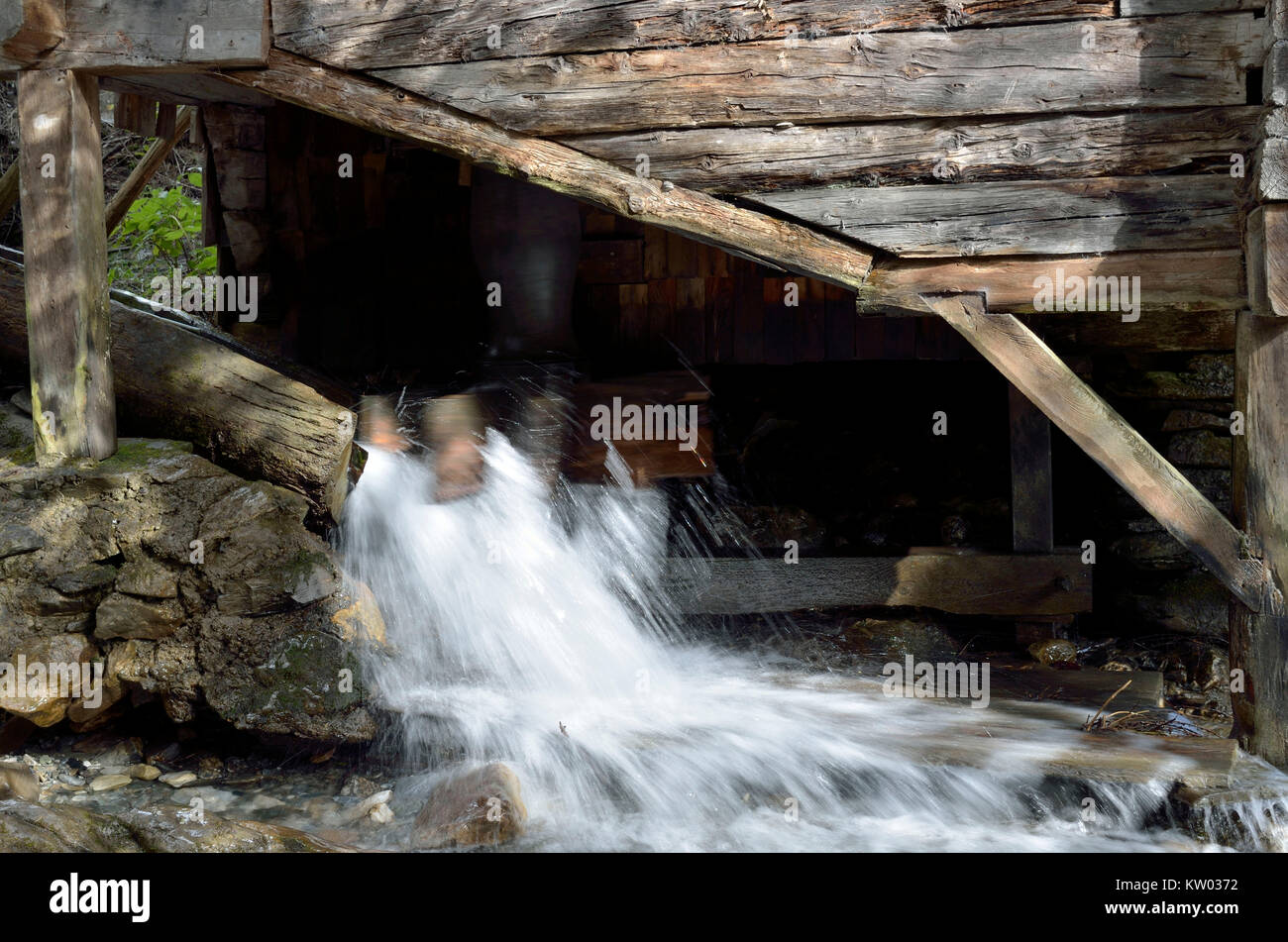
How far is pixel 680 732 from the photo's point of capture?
16.4ft

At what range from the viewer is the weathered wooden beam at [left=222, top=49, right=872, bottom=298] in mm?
4516

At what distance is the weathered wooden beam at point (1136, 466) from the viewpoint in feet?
14.2

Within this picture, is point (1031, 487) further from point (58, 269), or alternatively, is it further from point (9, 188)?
point (9, 188)

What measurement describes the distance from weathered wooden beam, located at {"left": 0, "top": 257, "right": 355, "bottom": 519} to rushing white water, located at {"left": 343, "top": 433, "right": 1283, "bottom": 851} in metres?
0.60

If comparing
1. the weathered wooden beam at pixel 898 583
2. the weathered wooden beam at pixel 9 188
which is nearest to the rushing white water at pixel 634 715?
the weathered wooden beam at pixel 898 583

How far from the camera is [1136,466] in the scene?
435cm

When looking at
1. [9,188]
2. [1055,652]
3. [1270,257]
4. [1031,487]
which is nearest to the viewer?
[1270,257]

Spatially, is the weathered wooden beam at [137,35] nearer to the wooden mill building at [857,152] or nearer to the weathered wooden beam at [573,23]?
the wooden mill building at [857,152]

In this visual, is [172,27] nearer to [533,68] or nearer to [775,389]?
[533,68]

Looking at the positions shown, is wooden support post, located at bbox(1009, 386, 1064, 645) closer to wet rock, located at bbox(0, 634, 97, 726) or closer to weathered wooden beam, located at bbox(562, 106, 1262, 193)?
weathered wooden beam, located at bbox(562, 106, 1262, 193)

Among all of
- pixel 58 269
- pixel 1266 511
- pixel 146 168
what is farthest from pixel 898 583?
pixel 146 168

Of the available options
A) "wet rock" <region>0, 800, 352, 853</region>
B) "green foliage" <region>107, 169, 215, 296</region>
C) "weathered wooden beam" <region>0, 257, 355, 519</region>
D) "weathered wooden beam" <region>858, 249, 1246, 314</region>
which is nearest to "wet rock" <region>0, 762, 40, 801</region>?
"wet rock" <region>0, 800, 352, 853</region>

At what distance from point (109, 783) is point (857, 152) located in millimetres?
4301

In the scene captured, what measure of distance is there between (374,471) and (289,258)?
364 centimetres
